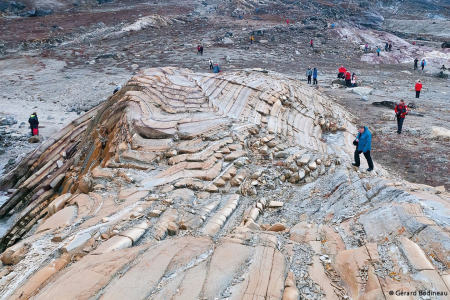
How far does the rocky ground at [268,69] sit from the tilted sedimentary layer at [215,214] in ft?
0.18

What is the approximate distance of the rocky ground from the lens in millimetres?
5535

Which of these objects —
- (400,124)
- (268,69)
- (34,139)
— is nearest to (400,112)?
(400,124)

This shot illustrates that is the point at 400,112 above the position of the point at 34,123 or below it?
above

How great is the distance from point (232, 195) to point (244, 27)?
126ft

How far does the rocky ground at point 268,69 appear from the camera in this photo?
218 inches

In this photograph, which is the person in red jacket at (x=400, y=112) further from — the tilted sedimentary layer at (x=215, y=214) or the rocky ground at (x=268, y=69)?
the tilted sedimentary layer at (x=215, y=214)

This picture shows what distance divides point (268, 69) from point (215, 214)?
21.5m

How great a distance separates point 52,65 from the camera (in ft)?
90.6

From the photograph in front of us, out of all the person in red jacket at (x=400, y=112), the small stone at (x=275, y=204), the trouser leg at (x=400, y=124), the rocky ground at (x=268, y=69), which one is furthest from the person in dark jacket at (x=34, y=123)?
the trouser leg at (x=400, y=124)

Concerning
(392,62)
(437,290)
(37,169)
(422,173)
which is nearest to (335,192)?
(437,290)

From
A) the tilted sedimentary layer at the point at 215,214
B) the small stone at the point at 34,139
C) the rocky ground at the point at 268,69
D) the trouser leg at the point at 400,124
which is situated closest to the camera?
the tilted sedimentary layer at the point at 215,214

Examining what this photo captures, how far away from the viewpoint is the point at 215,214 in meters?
5.61

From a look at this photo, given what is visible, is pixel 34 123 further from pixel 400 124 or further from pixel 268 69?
pixel 268 69

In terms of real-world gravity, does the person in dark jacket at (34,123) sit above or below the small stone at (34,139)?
above
